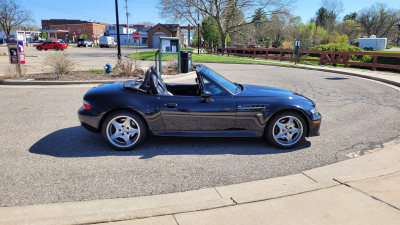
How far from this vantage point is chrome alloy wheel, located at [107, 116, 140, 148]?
15.3 feet

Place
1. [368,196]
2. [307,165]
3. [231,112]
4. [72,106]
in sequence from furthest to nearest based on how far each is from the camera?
[72,106] → [231,112] → [307,165] → [368,196]

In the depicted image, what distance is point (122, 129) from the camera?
184 inches

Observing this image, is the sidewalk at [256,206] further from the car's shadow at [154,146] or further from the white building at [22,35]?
the white building at [22,35]

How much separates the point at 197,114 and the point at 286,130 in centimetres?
146

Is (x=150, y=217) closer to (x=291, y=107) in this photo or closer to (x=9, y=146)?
(x=291, y=107)

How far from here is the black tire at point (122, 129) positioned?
4621 mm

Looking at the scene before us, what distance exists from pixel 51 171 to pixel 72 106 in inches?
165

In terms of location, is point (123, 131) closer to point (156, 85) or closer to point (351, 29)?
point (156, 85)

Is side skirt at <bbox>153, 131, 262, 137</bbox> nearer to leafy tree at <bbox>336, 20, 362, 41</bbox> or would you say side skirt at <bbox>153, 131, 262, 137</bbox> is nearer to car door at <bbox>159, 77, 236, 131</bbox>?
car door at <bbox>159, 77, 236, 131</bbox>

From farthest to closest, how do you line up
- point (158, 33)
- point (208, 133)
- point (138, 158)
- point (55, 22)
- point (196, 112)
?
point (55, 22) < point (158, 33) < point (208, 133) < point (196, 112) < point (138, 158)

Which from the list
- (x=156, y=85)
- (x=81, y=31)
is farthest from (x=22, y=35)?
(x=156, y=85)

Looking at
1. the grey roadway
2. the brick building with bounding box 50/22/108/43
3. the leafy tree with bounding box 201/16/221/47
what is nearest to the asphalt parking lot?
the grey roadway

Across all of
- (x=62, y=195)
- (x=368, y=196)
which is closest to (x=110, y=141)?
(x=62, y=195)

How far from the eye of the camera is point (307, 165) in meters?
4.30
